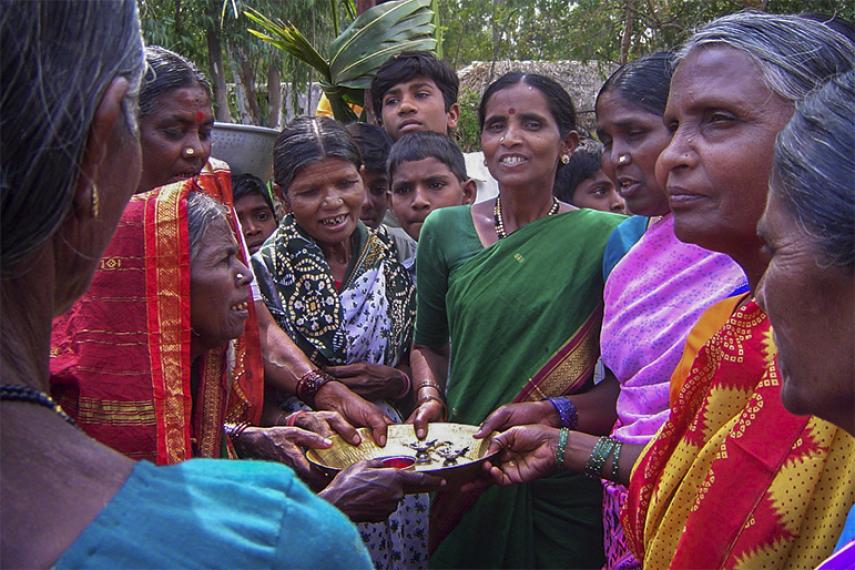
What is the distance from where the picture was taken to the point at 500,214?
3.56 m

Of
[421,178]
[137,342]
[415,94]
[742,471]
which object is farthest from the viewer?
[415,94]

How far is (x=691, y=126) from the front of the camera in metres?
2.07

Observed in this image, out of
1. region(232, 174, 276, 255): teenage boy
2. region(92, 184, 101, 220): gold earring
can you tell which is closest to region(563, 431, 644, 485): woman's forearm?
region(92, 184, 101, 220): gold earring

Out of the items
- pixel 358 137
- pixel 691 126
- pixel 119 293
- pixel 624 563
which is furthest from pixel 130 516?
pixel 358 137

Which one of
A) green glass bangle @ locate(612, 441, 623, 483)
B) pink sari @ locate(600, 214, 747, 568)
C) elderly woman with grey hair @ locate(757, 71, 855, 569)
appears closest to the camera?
elderly woman with grey hair @ locate(757, 71, 855, 569)

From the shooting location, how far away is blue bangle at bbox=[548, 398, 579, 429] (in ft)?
10.2

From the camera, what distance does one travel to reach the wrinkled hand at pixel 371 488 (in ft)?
8.54

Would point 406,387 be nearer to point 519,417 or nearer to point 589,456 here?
point 519,417

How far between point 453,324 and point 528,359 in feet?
1.19

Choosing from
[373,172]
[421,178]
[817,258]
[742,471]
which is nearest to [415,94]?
[373,172]

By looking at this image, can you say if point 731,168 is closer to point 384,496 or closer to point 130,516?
point 384,496

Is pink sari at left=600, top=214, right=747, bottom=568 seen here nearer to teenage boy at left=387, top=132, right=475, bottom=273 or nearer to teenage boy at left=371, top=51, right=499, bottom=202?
teenage boy at left=387, top=132, right=475, bottom=273

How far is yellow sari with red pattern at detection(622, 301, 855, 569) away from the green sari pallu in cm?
116

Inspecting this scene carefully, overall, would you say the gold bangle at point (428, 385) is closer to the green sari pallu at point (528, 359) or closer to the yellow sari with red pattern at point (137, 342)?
the green sari pallu at point (528, 359)
